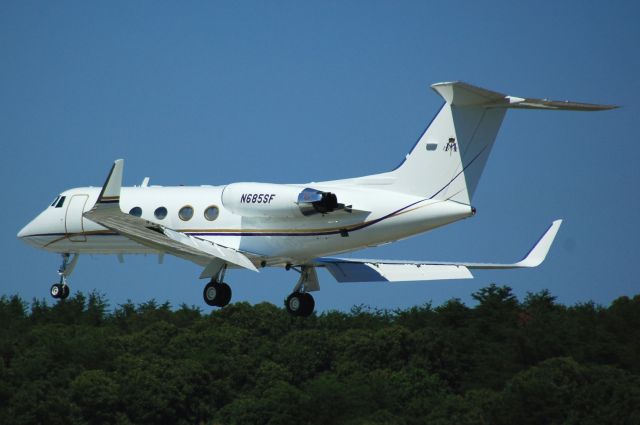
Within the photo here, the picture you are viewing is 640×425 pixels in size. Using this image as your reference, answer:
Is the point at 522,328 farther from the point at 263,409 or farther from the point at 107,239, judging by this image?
the point at 107,239

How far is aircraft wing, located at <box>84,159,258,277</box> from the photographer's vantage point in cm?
3064

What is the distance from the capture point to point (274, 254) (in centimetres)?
3425

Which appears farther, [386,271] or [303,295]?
[386,271]

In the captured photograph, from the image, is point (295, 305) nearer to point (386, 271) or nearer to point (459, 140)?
point (386, 271)

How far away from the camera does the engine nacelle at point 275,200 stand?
107 ft

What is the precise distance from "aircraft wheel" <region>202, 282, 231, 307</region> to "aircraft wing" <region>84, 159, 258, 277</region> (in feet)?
1.84

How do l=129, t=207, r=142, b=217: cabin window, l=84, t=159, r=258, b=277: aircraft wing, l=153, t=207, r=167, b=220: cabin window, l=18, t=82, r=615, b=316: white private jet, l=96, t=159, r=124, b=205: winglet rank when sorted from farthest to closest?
l=129, t=207, r=142, b=217: cabin window
l=153, t=207, r=167, b=220: cabin window
l=18, t=82, r=615, b=316: white private jet
l=84, t=159, r=258, b=277: aircraft wing
l=96, t=159, r=124, b=205: winglet

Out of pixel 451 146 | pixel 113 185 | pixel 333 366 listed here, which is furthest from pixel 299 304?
pixel 333 366

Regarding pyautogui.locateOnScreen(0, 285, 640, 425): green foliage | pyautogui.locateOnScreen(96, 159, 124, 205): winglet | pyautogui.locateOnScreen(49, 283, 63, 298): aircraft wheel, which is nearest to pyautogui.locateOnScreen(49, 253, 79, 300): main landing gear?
pyautogui.locateOnScreen(49, 283, 63, 298): aircraft wheel

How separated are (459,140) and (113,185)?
798cm

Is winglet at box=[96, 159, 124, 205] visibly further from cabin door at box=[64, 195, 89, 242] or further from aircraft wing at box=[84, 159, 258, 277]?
cabin door at box=[64, 195, 89, 242]

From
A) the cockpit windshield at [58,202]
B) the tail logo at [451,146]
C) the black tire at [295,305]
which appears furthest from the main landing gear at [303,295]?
the cockpit windshield at [58,202]

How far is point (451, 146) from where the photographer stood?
3206cm

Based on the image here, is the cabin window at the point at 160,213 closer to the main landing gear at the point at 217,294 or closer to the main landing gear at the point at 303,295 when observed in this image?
the main landing gear at the point at 217,294
